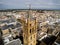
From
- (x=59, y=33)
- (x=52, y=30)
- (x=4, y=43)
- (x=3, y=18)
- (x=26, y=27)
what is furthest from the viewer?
(x=3, y=18)

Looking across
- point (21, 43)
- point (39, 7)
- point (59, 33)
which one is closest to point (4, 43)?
point (21, 43)

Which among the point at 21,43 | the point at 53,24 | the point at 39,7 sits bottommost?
the point at 21,43

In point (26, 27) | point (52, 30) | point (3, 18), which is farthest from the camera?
point (3, 18)

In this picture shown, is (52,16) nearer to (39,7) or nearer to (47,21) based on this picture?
(47,21)

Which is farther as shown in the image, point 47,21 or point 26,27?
point 47,21

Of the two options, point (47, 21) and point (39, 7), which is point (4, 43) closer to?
point (39, 7)

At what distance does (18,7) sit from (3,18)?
1819 mm

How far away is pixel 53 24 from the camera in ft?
17.8

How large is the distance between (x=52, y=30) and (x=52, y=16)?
1.94ft

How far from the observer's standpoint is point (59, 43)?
13.3 feet

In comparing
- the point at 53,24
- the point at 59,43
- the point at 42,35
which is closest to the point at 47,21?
the point at 53,24

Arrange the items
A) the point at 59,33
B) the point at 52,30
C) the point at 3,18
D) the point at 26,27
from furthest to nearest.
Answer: the point at 3,18, the point at 52,30, the point at 59,33, the point at 26,27

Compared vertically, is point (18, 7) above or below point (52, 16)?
above

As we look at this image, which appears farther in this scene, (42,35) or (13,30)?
(13,30)
